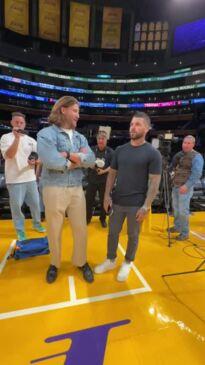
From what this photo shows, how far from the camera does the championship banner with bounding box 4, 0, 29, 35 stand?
28.9 ft

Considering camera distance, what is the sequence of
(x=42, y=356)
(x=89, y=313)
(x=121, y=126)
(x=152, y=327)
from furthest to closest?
(x=121, y=126)
(x=89, y=313)
(x=152, y=327)
(x=42, y=356)

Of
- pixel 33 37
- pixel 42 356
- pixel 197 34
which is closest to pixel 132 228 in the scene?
pixel 42 356

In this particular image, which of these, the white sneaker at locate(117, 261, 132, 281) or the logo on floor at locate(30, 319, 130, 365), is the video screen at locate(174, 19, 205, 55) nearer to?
the white sneaker at locate(117, 261, 132, 281)

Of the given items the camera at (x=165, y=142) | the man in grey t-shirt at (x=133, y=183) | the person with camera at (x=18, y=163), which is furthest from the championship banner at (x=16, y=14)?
the man in grey t-shirt at (x=133, y=183)

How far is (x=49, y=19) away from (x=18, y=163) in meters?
9.98

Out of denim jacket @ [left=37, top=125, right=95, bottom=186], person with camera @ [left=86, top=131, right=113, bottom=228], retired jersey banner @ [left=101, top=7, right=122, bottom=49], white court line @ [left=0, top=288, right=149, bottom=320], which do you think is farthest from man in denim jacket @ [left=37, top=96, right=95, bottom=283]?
retired jersey banner @ [left=101, top=7, right=122, bottom=49]

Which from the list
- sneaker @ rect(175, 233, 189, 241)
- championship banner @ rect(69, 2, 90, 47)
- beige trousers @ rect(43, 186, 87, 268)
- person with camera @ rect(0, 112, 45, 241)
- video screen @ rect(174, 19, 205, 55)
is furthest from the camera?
video screen @ rect(174, 19, 205, 55)

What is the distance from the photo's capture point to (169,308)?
1806 millimetres

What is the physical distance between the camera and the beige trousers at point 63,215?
1945mm

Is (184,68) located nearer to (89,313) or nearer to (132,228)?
(132,228)

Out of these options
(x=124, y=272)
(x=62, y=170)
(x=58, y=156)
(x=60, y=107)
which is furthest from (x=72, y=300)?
(x=60, y=107)

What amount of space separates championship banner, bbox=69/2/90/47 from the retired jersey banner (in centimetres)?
84

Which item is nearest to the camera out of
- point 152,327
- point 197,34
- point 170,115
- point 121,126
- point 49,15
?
point 152,327

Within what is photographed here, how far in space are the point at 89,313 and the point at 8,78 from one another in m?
10.7
